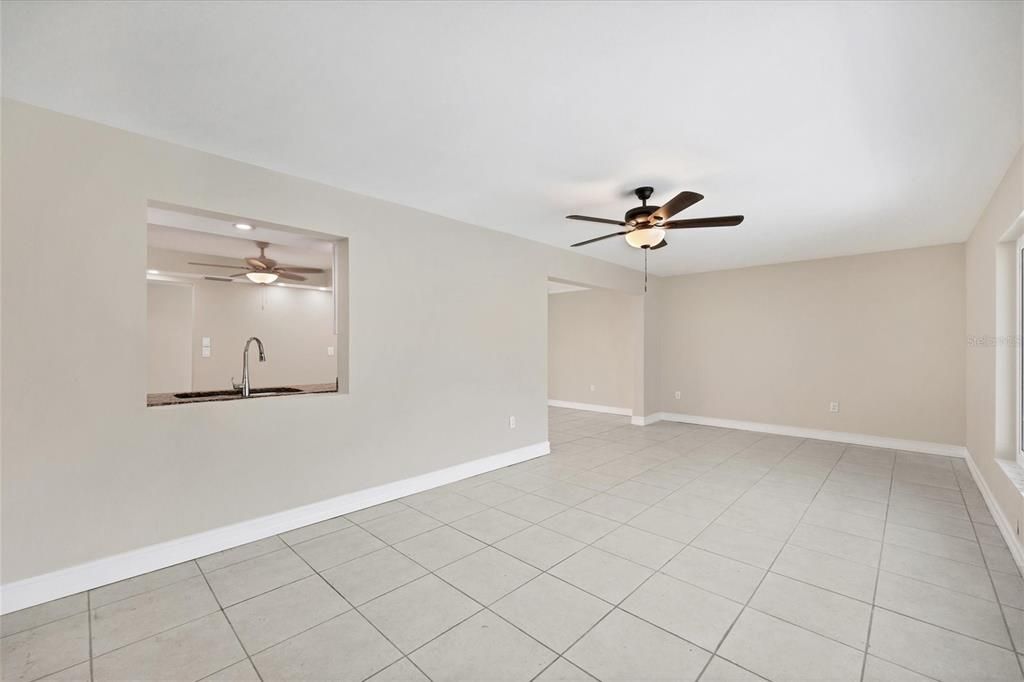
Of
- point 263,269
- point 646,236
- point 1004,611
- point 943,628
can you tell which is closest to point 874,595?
point 943,628

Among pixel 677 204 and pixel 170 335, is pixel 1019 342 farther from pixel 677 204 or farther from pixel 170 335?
pixel 170 335

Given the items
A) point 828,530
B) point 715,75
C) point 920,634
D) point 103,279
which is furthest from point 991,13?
point 103,279

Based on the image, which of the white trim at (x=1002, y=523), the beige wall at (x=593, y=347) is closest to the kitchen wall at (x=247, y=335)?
the beige wall at (x=593, y=347)

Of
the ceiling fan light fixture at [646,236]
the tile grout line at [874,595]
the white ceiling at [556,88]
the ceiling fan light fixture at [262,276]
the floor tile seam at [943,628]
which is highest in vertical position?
the white ceiling at [556,88]

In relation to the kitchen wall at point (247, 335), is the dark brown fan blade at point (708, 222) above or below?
above

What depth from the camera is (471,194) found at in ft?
10.8

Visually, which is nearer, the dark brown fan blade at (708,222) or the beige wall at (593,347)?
the dark brown fan blade at (708,222)

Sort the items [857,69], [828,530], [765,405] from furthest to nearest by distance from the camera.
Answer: [765,405]
[828,530]
[857,69]

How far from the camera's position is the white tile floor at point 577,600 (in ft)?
5.42

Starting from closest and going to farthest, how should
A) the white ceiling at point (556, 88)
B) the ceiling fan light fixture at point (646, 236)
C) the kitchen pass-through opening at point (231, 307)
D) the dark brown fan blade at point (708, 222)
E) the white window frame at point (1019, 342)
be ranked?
the white ceiling at point (556, 88), the white window frame at point (1019, 342), the dark brown fan blade at point (708, 222), the ceiling fan light fixture at point (646, 236), the kitchen pass-through opening at point (231, 307)

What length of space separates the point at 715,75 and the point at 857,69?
59 centimetres

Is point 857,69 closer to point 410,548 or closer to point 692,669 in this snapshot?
point 692,669

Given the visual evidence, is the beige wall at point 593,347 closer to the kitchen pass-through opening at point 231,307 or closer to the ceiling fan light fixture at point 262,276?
the kitchen pass-through opening at point 231,307

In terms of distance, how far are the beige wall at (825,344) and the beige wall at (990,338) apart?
0.58 meters
